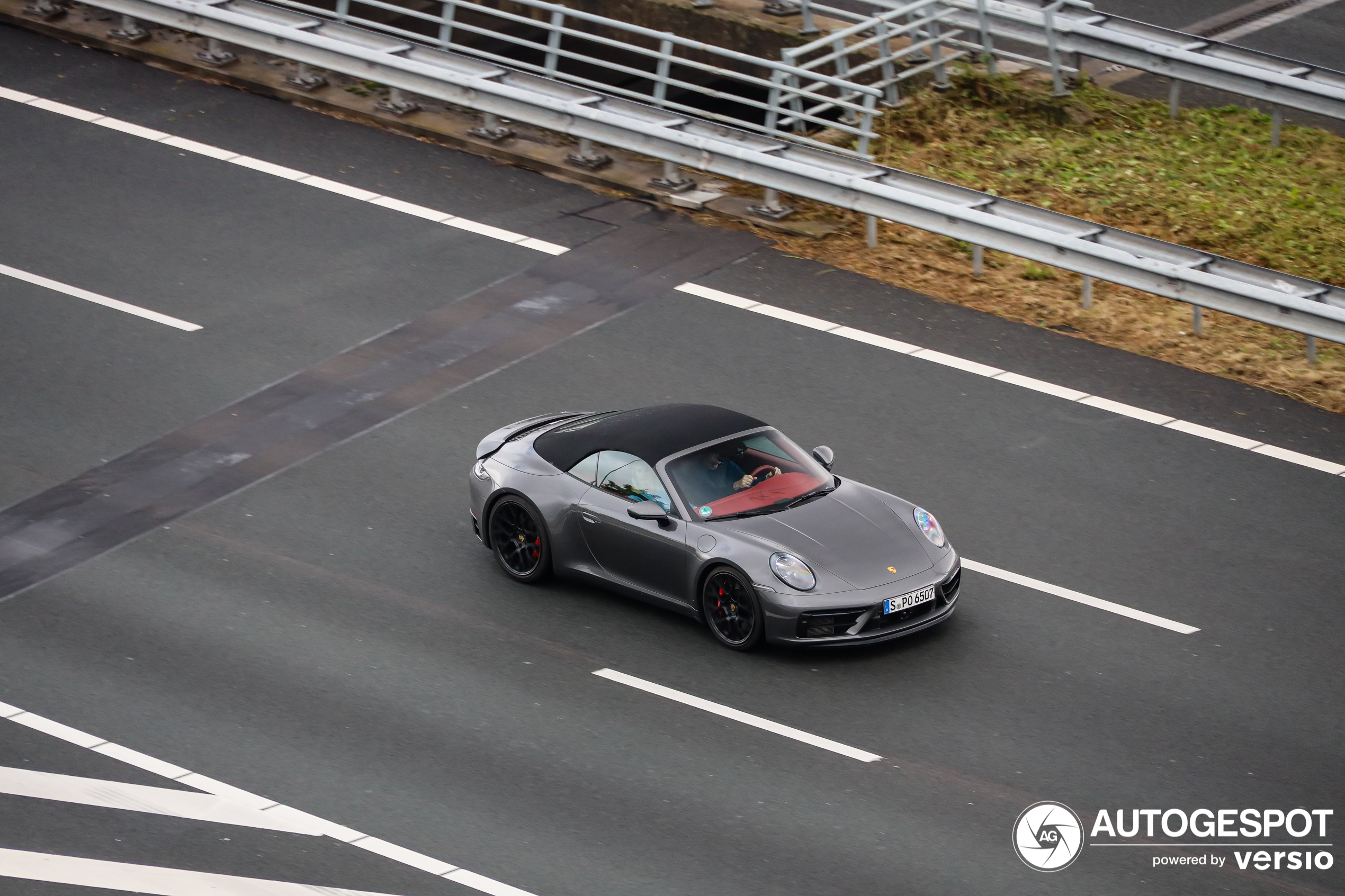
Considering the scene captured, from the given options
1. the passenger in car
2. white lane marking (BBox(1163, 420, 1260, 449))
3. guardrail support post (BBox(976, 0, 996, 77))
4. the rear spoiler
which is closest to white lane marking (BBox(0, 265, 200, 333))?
the rear spoiler

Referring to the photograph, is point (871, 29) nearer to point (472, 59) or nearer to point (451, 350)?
point (472, 59)

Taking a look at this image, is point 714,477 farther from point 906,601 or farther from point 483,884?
point 483,884

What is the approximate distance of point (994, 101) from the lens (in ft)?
66.4

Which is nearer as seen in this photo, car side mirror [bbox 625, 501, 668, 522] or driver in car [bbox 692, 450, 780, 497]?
car side mirror [bbox 625, 501, 668, 522]

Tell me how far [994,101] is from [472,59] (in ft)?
19.1

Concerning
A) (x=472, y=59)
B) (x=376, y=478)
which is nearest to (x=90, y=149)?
(x=472, y=59)

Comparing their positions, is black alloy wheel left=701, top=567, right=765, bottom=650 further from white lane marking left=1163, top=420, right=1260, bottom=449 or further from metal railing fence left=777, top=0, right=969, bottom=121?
metal railing fence left=777, top=0, right=969, bottom=121

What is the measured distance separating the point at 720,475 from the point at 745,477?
0.17 metres

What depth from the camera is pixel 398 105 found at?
1980cm

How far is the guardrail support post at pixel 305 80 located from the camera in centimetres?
2020

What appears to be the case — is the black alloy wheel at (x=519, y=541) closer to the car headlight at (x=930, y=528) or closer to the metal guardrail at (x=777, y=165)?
the car headlight at (x=930, y=528)

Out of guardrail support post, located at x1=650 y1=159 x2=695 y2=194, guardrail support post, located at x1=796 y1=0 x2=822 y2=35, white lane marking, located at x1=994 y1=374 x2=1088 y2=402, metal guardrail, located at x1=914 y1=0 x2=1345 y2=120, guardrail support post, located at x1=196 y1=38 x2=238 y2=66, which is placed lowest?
white lane marking, located at x1=994 y1=374 x2=1088 y2=402

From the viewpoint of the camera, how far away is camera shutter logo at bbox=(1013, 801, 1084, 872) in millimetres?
9672

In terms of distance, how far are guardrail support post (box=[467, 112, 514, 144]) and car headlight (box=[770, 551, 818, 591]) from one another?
362 inches
